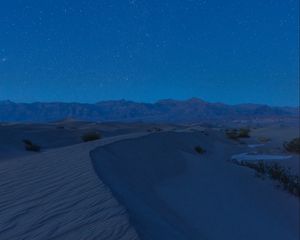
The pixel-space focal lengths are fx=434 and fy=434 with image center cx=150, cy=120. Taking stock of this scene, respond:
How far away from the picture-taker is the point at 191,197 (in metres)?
9.48

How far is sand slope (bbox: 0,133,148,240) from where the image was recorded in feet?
14.7

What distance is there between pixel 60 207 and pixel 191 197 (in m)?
4.51

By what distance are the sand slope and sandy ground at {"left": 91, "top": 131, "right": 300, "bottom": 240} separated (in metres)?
0.23

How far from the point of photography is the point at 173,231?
17.8ft

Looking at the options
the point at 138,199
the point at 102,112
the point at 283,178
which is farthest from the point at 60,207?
the point at 102,112

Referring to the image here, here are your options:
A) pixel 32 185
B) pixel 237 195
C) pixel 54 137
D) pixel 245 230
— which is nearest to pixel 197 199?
pixel 245 230

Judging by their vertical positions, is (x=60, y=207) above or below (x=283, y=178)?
above

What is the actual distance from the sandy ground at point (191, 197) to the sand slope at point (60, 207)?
0.23 m

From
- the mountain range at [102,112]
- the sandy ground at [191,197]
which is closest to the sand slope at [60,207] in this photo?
the sandy ground at [191,197]

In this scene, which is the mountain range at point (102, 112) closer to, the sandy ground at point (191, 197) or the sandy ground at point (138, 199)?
the sandy ground at point (191, 197)

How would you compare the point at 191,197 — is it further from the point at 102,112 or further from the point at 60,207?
the point at 102,112

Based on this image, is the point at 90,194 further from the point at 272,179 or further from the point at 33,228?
the point at 272,179

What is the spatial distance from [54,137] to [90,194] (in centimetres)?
2433

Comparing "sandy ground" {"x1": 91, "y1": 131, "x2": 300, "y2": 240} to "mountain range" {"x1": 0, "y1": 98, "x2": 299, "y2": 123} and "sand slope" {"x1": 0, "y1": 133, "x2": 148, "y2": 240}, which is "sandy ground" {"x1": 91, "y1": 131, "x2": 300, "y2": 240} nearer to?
"sand slope" {"x1": 0, "y1": 133, "x2": 148, "y2": 240}
